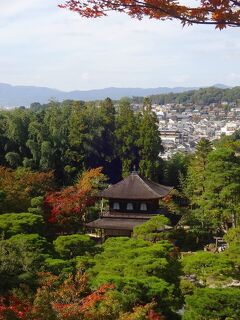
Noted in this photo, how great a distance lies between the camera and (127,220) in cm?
2305

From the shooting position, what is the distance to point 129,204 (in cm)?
2366

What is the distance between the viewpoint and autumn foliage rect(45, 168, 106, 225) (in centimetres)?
2339

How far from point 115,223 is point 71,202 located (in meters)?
2.76

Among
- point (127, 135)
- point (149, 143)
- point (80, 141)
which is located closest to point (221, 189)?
point (149, 143)

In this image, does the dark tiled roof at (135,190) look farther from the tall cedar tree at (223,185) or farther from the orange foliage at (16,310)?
the orange foliage at (16,310)

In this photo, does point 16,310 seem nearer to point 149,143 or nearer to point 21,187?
point 21,187

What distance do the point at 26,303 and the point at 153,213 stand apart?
15.3 m

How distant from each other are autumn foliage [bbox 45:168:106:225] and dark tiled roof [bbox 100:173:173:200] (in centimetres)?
158

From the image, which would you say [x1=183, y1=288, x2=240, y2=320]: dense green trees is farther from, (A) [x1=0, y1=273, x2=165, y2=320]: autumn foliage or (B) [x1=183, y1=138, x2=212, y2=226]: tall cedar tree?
(B) [x1=183, y1=138, x2=212, y2=226]: tall cedar tree

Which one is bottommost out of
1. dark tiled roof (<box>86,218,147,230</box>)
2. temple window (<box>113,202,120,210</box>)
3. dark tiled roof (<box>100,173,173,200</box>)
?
dark tiled roof (<box>86,218,147,230</box>)

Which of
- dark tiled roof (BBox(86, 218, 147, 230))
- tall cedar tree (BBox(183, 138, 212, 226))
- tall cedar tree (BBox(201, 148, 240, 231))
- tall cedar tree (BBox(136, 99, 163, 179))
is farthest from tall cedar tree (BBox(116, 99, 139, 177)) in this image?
tall cedar tree (BBox(201, 148, 240, 231))

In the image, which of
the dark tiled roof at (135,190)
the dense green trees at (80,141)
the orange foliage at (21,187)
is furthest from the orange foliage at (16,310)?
the dense green trees at (80,141)

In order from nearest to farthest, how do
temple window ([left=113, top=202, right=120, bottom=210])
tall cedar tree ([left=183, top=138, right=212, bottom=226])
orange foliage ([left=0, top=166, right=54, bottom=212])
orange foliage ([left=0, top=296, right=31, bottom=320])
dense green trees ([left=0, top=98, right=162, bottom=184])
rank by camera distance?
1. orange foliage ([left=0, top=296, right=31, bottom=320])
2. orange foliage ([left=0, top=166, right=54, bottom=212])
3. temple window ([left=113, top=202, right=120, bottom=210])
4. tall cedar tree ([left=183, top=138, right=212, bottom=226])
5. dense green trees ([left=0, top=98, right=162, bottom=184])

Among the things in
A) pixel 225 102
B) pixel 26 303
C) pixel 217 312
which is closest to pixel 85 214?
pixel 217 312
